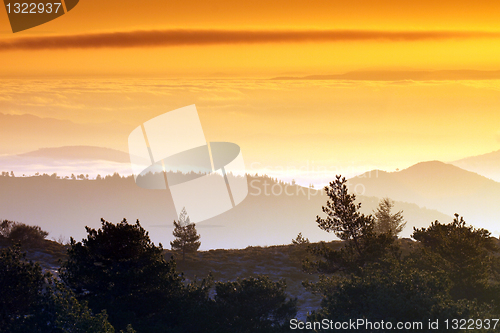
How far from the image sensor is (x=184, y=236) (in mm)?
52344

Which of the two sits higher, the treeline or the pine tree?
the pine tree

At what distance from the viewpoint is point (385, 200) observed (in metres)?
66.9

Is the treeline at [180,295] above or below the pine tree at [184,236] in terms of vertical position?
below

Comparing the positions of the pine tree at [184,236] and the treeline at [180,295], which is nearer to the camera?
the treeline at [180,295]

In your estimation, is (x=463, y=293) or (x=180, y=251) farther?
(x=180, y=251)

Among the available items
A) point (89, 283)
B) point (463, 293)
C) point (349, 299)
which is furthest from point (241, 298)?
point (463, 293)

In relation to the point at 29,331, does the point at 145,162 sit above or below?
above

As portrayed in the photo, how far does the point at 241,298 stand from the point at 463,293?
16204 mm

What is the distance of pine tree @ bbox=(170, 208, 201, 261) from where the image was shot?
172 feet

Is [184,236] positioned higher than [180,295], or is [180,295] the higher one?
[184,236]

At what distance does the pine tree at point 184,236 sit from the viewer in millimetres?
52312

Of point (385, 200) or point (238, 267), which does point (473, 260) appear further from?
point (385, 200)

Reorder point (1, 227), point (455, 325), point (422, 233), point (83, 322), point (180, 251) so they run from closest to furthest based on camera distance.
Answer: point (83, 322), point (455, 325), point (422, 233), point (1, 227), point (180, 251)

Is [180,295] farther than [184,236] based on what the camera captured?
No
